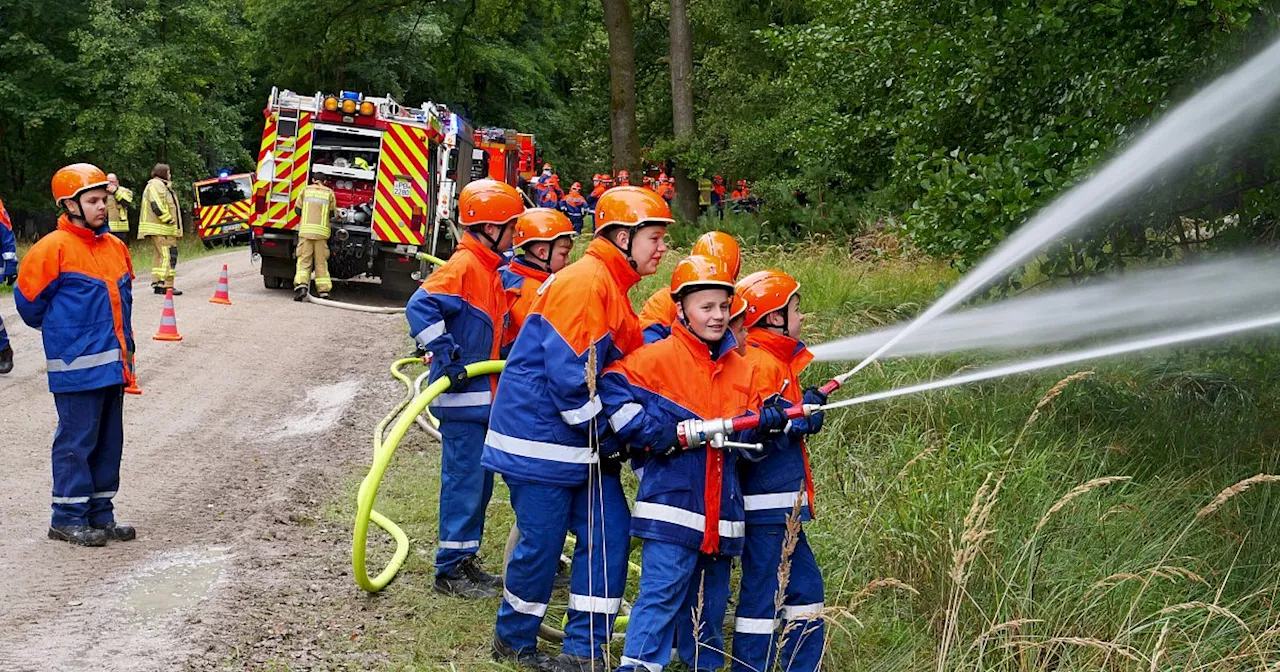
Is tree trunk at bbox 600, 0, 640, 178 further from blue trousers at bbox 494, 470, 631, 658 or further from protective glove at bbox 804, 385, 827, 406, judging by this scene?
protective glove at bbox 804, 385, 827, 406

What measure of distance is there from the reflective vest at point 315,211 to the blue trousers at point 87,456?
8883mm

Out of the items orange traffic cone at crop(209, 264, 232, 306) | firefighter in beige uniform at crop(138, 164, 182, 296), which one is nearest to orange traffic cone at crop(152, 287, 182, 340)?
orange traffic cone at crop(209, 264, 232, 306)

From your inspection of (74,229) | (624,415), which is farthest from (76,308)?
(624,415)

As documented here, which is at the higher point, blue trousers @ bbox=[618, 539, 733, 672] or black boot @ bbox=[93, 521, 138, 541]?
blue trousers @ bbox=[618, 539, 733, 672]

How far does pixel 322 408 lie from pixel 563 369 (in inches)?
222

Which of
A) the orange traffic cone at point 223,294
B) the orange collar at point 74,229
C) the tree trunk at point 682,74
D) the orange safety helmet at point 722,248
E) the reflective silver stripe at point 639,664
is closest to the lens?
the reflective silver stripe at point 639,664

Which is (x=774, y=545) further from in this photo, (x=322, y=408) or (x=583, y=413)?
(x=322, y=408)

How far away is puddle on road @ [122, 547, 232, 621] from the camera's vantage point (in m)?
5.25

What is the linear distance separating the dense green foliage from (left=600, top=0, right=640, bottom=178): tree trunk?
116 centimetres

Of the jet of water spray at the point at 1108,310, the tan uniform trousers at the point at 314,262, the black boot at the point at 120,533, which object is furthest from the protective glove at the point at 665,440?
the tan uniform trousers at the point at 314,262

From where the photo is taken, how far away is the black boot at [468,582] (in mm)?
5500

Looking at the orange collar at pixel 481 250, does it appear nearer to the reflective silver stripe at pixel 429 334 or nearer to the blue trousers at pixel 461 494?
the reflective silver stripe at pixel 429 334

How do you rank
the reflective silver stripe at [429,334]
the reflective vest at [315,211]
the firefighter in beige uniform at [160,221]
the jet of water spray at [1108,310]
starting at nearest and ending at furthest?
1. the reflective silver stripe at [429,334]
2. the jet of water spray at [1108,310]
3. the reflective vest at [315,211]
4. the firefighter in beige uniform at [160,221]

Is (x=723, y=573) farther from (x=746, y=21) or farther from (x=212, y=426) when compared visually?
(x=746, y=21)
